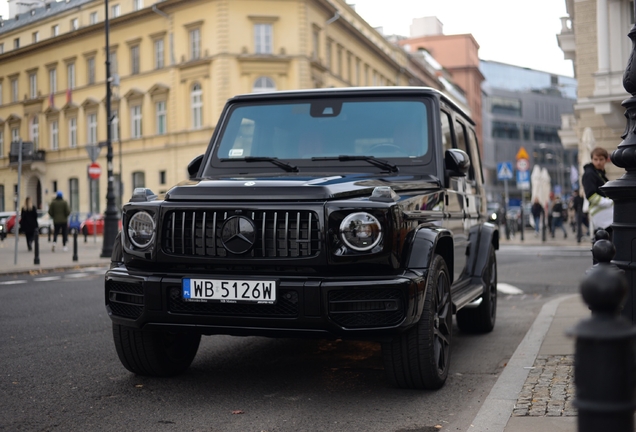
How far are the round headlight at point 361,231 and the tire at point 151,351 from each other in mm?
1522

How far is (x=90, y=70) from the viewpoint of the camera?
5184 centimetres

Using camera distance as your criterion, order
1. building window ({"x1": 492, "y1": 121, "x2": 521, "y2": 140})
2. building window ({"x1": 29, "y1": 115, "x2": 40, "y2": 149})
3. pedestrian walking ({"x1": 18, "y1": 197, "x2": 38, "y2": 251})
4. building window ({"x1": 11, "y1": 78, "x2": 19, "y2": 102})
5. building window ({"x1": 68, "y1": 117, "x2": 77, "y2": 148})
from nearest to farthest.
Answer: pedestrian walking ({"x1": 18, "y1": 197, "x2": 38, "y2": 251}), building window ({"x1": 68, "y1": 117, "x2": 77, "y2": 148}), building window ({"x1": 29, "y1": 115, "x2": 40, "y2": 149}), building window ({"x1": 11, "y1": 78, "x2": 19, "y2": 102}), building window ({"x1": 492, "y1": 121, "x2": 521, "y2": 140})

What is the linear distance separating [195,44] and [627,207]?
42.5 metres

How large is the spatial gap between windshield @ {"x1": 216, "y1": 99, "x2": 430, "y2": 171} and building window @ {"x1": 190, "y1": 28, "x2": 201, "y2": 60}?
1562 inches

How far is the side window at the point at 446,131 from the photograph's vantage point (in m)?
6.00

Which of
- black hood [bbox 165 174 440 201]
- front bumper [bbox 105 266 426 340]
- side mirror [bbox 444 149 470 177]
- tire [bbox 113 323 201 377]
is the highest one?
side mirror [bbox 444 149 470 177]

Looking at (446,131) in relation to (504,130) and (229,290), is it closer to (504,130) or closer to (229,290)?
(229,290)

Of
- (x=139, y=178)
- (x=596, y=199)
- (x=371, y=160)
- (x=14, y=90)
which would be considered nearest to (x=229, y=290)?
(x=371, y=160)

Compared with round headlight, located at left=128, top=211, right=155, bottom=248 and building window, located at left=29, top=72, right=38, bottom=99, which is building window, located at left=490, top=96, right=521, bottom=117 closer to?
building window, located at left=29, top=72, right=38, bottom=99

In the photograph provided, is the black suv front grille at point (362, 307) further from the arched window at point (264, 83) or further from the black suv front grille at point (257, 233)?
the arched window at point (264, 83)

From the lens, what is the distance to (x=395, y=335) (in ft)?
14.4

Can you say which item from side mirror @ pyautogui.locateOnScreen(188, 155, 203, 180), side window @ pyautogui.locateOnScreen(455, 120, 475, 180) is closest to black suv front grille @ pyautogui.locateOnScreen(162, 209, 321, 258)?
side mirror @ pyautogui.locateOnScreen(188, 155, 203, 180)

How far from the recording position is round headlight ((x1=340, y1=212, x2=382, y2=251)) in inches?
171

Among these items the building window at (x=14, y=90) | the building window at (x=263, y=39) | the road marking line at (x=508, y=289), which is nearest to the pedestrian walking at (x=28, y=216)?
the road marking line at (x=508, y=289)
